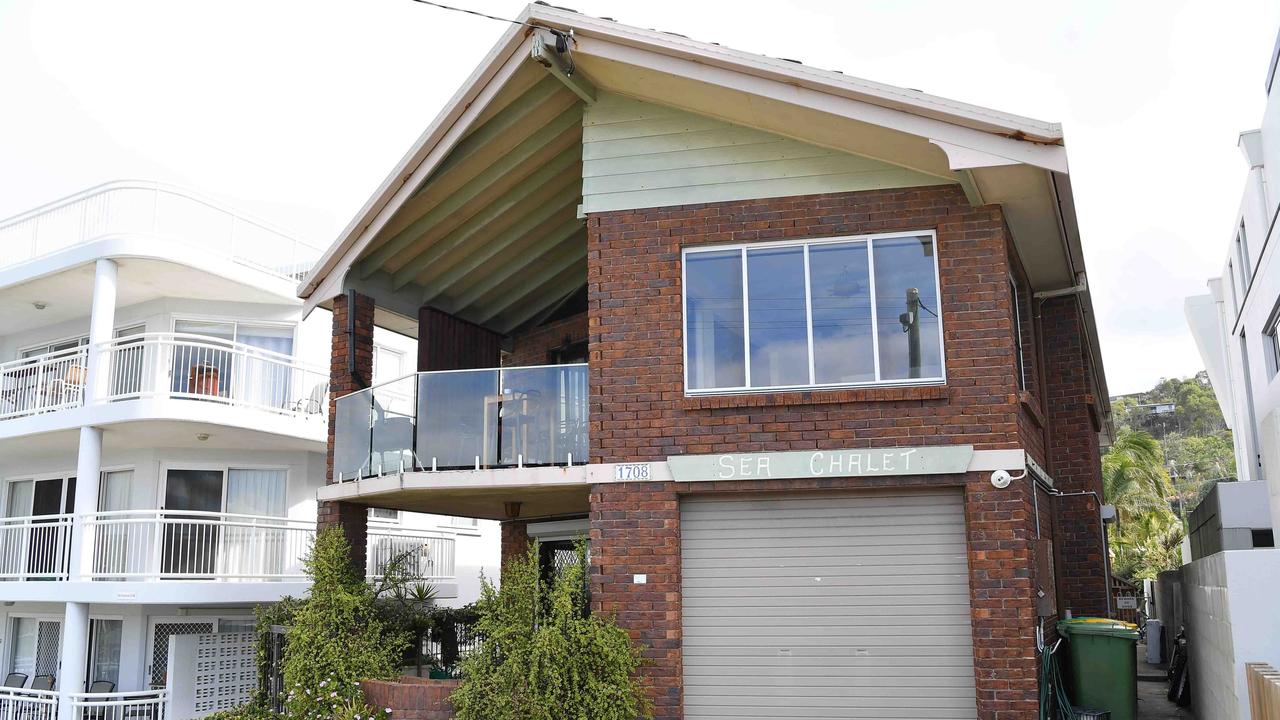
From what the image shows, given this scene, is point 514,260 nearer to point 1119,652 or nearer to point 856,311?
point 856,311

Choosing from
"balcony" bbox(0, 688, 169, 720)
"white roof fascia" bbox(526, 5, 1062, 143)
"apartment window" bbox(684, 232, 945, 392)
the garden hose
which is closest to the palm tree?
the garden hose

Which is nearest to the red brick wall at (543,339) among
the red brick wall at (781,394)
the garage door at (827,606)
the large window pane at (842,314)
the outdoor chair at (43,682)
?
the red brick wall at (781,394)

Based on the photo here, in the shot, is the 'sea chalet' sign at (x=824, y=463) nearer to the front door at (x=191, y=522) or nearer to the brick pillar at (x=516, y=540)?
the brick pillar at (x=516, y=540)

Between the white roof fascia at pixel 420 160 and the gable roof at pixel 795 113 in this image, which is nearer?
the gable roof at pixel 795 113

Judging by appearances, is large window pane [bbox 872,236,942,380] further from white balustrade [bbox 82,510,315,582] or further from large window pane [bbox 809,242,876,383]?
white balustrade [bbox 82,510,315,582]

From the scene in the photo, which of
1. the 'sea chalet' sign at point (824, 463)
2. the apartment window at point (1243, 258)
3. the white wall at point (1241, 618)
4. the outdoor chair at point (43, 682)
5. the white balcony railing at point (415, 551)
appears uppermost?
the apartment window at point (1243, 258)

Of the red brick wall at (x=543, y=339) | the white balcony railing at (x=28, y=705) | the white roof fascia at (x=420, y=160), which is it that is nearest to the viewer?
the white roof fascia at (x=420, y=160)

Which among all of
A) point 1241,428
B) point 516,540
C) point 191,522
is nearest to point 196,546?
point 191,522

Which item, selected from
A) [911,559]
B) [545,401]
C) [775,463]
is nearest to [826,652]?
[911,559]

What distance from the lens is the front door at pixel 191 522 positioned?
698 inches

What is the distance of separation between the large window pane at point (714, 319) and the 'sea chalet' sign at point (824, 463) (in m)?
0.85

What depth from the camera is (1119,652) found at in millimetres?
11398

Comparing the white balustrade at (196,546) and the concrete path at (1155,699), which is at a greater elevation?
the white balustrade at (196,546)

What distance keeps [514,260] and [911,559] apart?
713cm
